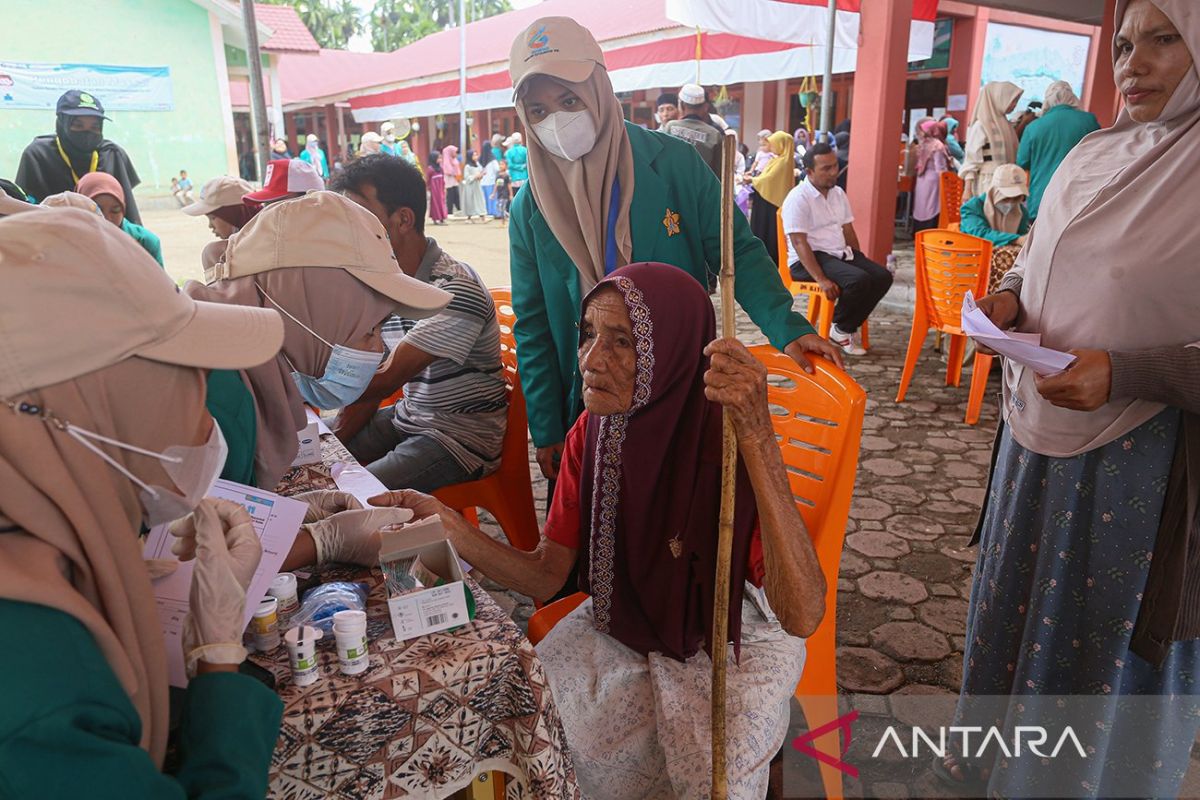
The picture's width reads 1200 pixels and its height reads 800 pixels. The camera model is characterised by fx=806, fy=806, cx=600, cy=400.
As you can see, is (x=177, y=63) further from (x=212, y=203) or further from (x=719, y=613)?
(x=719, y=613)

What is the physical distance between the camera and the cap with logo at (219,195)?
346cm

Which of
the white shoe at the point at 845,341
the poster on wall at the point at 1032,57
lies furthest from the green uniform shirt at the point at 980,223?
the poster on wall at the point at 1032,57

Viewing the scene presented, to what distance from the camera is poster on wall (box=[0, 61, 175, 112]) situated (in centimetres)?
733

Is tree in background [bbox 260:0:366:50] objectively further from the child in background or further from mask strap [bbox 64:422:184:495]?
mask strap [bbox 64:422:184:495]

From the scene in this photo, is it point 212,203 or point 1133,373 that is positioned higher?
point 212,203

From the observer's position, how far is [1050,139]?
4.62 meters

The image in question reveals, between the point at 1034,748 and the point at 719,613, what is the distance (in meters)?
0.93

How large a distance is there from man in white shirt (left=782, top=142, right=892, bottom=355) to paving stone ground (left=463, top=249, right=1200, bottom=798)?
536 mm

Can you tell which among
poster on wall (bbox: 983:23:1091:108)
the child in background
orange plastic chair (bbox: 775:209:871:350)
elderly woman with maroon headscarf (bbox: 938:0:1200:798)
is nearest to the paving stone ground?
elderly woman with maroon headscarf (bbox: 938:0:1200:798)

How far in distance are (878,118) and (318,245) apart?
A: 6.55 m

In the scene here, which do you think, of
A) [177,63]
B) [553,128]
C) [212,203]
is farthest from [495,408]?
[177,63]

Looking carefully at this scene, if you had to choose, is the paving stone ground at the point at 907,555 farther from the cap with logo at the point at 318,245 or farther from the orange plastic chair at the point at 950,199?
the orange plastic chair at the point at 950,199

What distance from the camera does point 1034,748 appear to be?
179 centimetres

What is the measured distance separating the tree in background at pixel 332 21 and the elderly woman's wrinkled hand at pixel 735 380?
136 feet
